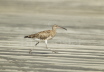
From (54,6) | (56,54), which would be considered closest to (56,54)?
(56,54)

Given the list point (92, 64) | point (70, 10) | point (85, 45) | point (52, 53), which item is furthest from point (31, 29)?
point (70, 10)

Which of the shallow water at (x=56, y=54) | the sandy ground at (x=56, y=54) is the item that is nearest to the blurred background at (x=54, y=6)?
the sandy ground at (x=56, y=54)

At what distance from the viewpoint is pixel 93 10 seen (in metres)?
43.2

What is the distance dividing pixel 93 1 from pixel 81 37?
2723 centimetres

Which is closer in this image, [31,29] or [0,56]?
[0,56]

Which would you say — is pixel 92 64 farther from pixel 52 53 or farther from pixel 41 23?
pixel 41 23

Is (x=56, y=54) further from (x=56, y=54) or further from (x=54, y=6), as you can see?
(x=54, y=6)

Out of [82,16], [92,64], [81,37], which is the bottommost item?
[92,64]

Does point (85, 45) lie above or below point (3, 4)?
below

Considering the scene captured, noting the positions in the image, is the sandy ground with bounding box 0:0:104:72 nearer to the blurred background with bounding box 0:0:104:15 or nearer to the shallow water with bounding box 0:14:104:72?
the shallow water with bounding box 0:14:104:72

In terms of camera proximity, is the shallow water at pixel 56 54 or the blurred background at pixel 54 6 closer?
the shallow water at pixel 56 54

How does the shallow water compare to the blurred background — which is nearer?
the shallow water

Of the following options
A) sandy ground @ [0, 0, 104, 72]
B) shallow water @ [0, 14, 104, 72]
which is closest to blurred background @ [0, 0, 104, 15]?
sandy ground @ [0, 0, 104, 72]

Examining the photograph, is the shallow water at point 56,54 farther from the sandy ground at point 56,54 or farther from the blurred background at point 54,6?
the blurred background at point 54,6
